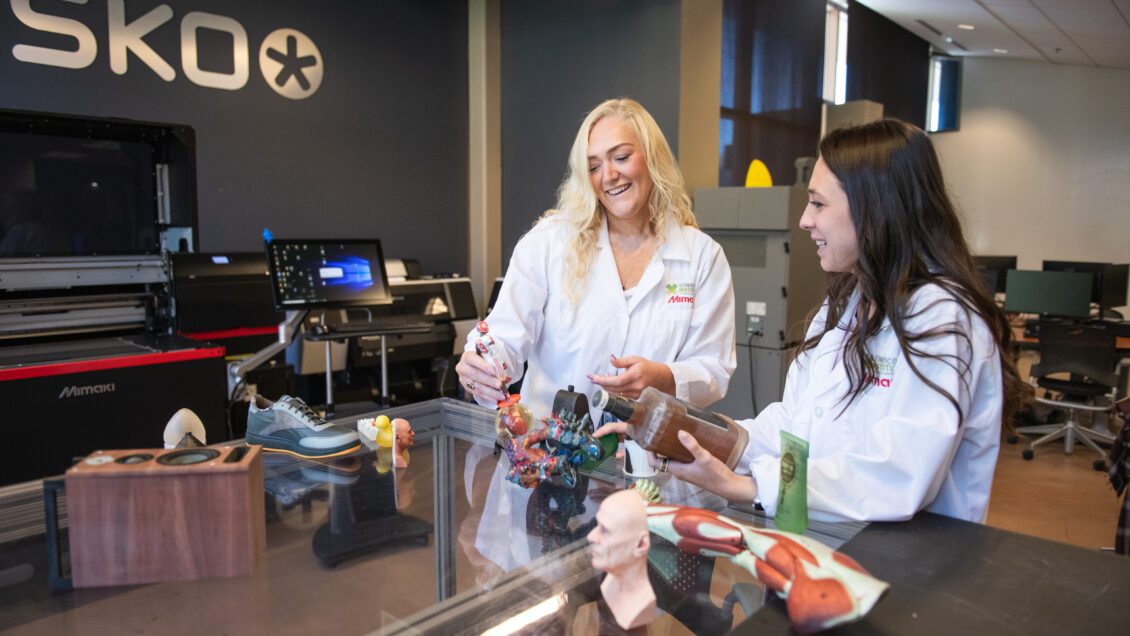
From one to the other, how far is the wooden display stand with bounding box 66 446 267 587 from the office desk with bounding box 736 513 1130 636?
642 mm

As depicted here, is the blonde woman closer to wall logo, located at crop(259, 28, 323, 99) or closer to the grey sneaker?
the grey sneaker

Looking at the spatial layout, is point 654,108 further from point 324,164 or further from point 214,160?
point 214,160

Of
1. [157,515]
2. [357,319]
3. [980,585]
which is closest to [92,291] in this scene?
[357,319]

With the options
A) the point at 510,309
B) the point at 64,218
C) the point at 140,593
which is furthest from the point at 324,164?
the point at 140,593

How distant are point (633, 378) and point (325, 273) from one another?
2280 millimetres

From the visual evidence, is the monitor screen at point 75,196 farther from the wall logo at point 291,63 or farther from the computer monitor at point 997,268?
the computer monitor at point 997,268

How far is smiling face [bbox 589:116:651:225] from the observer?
6.70ft

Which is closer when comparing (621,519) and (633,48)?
(621,519)

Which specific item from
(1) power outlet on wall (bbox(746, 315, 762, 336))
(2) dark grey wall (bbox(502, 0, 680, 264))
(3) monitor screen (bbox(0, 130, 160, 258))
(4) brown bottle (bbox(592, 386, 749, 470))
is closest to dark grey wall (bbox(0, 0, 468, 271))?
(2) dark grey wall (bbox(502, 0, 680, 264))

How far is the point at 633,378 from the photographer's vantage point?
1775 millimetres

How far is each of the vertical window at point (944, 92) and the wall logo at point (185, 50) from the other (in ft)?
28.1

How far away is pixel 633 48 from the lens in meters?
5.27

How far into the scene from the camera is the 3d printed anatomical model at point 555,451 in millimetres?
1447

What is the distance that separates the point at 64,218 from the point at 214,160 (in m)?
1.64
